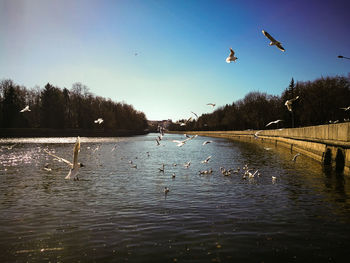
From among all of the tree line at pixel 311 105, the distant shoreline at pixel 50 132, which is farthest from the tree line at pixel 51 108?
the tree line at pixel 311 105

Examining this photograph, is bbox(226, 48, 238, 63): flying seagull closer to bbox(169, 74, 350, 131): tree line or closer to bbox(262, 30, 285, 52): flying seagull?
bbox(262, 30, 285, 52): flying seagull

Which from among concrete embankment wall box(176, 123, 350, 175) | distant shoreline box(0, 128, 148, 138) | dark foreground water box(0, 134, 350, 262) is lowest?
dark foreground water box(0, 134, 350, 262)

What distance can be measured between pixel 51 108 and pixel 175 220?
10856 centimetres

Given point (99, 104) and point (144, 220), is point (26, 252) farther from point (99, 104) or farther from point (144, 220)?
point (99, 104)

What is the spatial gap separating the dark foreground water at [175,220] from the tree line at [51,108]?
8797cm

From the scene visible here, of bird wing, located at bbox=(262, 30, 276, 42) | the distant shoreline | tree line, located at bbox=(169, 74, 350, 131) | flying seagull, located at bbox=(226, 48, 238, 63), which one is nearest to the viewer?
bird wing, located at bbox=(262, 30, 276, 42)

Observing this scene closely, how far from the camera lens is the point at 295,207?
12.5m

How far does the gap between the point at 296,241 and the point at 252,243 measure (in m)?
1.31

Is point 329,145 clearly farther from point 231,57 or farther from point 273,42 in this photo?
point 273,42

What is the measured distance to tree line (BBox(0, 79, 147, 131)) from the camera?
97000 millimetres

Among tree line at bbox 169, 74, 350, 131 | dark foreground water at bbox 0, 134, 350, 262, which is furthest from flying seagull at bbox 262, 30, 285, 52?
tree line at bbox 169, 74, 350, 131

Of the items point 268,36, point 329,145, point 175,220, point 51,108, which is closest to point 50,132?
point 51,108

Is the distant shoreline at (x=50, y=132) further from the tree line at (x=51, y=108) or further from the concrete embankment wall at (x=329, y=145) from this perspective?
the concrete embankment wall at (x=329, y=145)

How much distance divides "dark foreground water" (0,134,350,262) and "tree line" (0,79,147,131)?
8797cm
